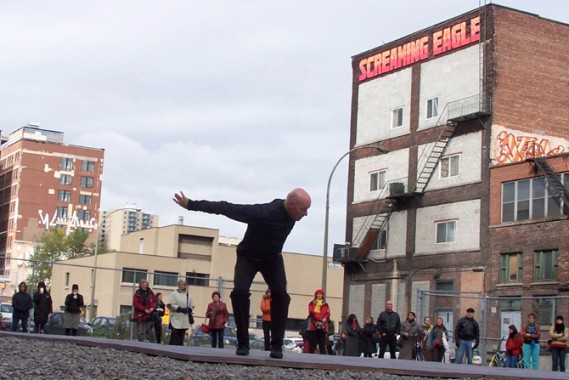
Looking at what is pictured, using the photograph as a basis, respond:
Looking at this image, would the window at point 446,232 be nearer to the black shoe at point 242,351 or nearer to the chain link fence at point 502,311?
the chain link fence at point 502,311

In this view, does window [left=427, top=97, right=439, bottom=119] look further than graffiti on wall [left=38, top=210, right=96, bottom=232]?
No

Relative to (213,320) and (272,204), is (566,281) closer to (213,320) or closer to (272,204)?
(213,320)

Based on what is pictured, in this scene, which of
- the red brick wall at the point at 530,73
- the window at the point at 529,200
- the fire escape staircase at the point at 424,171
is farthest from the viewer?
the fire escape staircase at the point at 424,171

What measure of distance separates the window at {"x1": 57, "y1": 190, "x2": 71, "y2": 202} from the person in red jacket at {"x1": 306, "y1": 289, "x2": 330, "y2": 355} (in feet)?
438

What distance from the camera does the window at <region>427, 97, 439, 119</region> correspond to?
59906 millimetres

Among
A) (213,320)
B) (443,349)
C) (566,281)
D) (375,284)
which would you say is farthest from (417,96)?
(213,320)

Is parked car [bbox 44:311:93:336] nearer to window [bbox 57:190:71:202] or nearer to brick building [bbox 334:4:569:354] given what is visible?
brick building [bbox 334:4:569:354]

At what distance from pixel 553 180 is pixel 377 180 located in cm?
1621

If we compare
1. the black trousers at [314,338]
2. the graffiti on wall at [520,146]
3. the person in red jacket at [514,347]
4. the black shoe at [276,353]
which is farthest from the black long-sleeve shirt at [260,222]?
the graffiti on wall at [520,146]

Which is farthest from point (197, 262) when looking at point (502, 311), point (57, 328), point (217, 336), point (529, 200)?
point (217, 336)

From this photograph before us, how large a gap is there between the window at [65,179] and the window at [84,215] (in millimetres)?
5745

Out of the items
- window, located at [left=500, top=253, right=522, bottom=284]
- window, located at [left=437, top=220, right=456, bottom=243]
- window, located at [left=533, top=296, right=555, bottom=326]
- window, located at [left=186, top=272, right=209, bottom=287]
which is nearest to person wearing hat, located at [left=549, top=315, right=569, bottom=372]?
window, located at [left=186, top=272, right=209, bottom=287]

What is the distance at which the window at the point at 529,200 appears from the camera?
50000 mm

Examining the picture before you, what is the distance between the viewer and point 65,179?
153m
